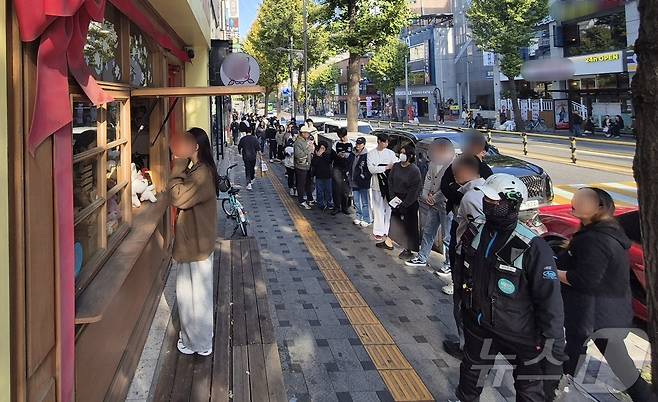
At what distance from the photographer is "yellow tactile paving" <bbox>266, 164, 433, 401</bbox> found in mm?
4020

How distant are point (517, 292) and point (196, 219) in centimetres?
225

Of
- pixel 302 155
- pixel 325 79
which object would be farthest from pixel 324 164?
pixel 325 79

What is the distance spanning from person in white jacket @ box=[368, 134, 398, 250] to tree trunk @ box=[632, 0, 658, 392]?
632 cm

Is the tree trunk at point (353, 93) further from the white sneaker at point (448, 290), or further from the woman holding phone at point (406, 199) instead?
the white sneaker at point (448, 290)

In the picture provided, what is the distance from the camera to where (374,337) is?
4996 mm

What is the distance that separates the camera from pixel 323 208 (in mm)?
11500

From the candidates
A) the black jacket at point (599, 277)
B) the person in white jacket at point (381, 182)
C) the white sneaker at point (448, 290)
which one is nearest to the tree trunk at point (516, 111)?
the person in white jacket at point (381, 182)

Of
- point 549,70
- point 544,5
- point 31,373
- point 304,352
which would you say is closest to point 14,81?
point 31,373

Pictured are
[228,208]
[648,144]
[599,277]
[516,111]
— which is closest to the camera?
[648,144]

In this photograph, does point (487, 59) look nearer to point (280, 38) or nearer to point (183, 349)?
point (280, 38)

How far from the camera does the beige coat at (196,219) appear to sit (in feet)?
12.5

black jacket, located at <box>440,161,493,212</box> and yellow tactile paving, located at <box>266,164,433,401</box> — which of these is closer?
yellow tactile paving, located at <box>266,164,433,401</box>

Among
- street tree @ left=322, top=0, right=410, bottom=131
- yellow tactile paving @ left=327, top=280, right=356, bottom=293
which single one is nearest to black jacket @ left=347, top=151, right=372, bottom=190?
yellow tactile paving @ left=327, top=280, right=356, bottom=293

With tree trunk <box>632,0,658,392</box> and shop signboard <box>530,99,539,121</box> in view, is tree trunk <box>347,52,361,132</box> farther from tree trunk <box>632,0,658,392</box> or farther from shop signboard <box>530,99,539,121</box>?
shop signboard <box>530,99,539,121</box>
